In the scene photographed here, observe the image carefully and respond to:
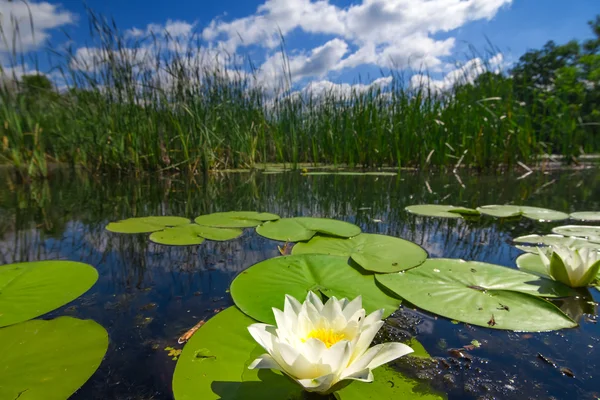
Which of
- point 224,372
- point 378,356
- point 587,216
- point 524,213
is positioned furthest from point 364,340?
point 587,216

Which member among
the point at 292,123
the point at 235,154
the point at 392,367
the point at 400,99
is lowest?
the point at 392,367

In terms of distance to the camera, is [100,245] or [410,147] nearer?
[100,245]

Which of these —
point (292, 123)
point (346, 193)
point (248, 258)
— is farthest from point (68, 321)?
point (292, 123)

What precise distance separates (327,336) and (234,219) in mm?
1134

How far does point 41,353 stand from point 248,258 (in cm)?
61

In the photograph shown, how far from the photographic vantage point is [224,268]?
39.8 inches

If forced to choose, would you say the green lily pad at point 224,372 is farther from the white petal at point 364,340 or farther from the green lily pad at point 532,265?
the green lily pad at point 532,265

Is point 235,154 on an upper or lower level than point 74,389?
upper

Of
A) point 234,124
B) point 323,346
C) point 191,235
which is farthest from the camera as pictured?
point 234,124

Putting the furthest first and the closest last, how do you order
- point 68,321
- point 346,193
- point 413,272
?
1. point 346,193
2. point 413,272
3. point 68,321

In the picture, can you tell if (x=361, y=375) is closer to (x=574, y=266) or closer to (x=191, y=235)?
(x=574, y=266)

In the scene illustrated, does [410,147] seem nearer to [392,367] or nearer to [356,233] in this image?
[356,233]

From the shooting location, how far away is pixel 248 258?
1.11 m

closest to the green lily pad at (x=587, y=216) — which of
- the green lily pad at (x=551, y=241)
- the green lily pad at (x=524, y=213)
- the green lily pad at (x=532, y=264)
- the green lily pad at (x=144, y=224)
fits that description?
the green lily pad at (x=524, y=213)
